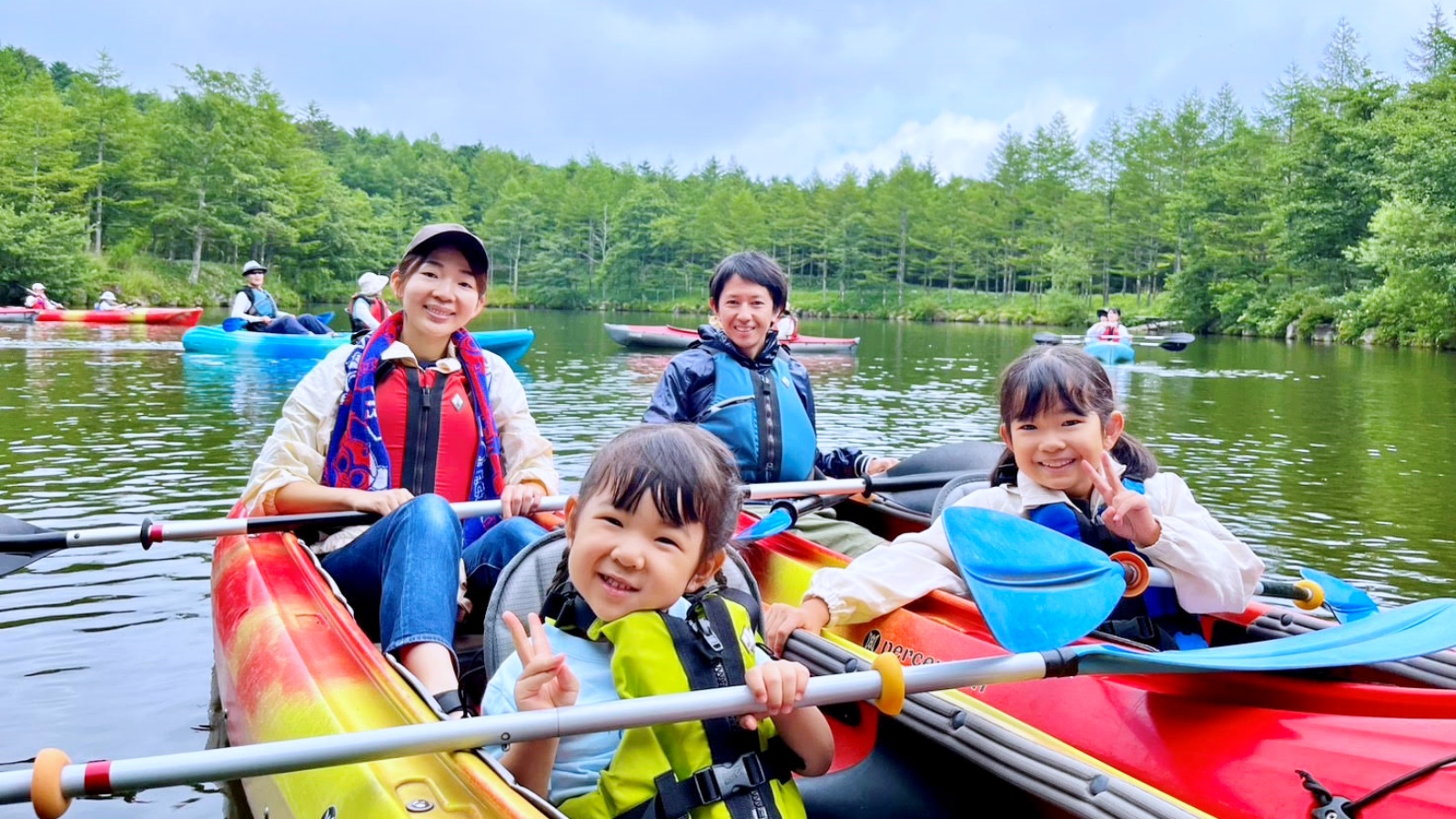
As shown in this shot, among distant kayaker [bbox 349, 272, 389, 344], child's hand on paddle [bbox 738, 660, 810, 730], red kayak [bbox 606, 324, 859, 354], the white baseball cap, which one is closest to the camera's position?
child's hand on paddle [bbox 738, 660, 810, 730]

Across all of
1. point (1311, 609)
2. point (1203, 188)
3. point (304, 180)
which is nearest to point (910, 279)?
point (1203, 188)

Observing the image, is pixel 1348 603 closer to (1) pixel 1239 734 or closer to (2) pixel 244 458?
(1) pixel 1239 734

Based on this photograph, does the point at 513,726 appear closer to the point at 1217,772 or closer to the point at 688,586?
the point at 688,586

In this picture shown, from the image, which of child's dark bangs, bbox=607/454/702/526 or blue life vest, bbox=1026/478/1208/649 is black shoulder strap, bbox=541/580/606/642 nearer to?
child's dark bangs, bbox=607/454/702/526

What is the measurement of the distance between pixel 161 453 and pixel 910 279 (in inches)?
2023

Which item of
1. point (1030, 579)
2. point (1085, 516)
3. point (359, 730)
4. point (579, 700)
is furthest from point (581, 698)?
point (1085, 516)

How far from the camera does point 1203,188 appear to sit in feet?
129

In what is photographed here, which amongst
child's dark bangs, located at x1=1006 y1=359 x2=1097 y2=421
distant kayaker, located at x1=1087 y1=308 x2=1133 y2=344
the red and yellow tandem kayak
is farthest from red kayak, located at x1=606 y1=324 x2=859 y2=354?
child's dark bangs, located at x1=1006 y1=359 x2=1097 y2=421

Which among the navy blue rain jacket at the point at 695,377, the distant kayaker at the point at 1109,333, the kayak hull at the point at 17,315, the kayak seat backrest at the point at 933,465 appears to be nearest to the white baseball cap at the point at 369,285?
the navy blue rain jacket at the point at 695,377

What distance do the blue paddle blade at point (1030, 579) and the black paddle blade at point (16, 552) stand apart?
3.08 meters

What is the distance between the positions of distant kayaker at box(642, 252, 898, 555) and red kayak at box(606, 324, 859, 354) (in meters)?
17.6

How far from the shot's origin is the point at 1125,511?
8.20 feet

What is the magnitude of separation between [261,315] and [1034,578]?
17.2 meters

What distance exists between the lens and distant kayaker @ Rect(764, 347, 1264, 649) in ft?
8.49
